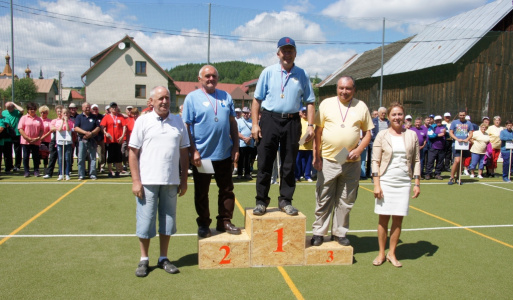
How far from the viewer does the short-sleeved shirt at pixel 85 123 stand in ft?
34.7

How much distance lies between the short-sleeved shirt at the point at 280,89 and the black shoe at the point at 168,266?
2.13 meters

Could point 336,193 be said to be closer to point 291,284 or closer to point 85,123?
point 291,284

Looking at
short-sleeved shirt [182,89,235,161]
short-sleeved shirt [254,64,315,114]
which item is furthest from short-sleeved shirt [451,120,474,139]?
short-sleeved shirt [182,89,235,161]

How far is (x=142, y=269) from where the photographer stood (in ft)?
14.5

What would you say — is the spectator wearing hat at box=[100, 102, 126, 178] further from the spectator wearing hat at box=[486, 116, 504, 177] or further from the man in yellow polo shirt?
the spectator wearing hat at box=[486, 116, 504, 177]

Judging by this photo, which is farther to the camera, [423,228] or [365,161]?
[365,161]

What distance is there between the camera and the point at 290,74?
4.85 metres

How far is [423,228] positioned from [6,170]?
11.2 metres

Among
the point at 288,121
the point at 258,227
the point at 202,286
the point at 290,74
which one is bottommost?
the point at 202,286

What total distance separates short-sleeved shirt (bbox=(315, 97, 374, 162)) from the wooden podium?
0.94 meters

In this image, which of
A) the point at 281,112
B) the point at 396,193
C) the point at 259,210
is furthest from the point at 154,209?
the point at 396,193

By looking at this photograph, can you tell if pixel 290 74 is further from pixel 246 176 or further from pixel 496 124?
pixel 496 124

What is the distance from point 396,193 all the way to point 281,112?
5.55ft

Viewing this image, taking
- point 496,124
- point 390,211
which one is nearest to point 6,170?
point 390,211
